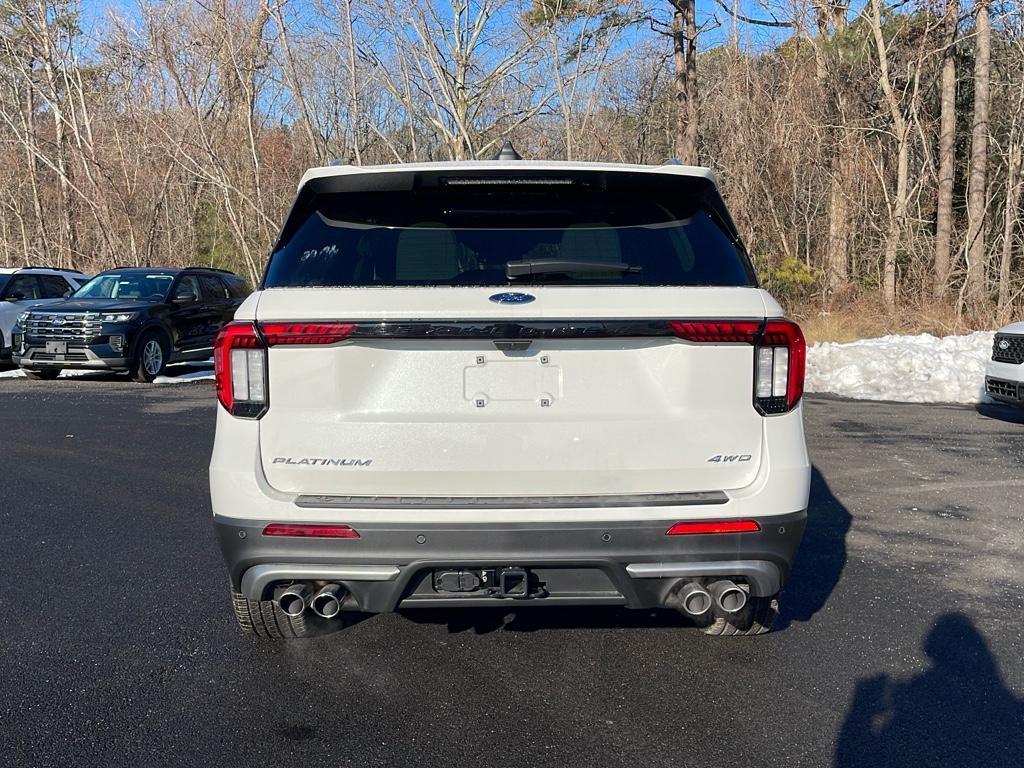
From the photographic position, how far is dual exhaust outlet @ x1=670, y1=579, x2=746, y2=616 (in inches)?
123

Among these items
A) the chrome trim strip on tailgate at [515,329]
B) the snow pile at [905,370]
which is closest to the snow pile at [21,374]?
the snow pile at [905,370]

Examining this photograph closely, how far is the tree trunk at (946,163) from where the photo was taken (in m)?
18.3

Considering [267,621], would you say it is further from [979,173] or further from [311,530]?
[979,173]

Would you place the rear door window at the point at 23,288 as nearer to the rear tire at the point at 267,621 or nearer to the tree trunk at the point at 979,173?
the rear tire at the point at 267,621

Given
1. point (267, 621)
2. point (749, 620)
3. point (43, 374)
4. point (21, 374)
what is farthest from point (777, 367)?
point (21, 374)

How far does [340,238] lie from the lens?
3.34 m

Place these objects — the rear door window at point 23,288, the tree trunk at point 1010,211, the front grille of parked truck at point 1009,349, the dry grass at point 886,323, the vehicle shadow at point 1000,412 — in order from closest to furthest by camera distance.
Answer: the front grille of parked truck at point 1009,349
the vehicle shadow at point 1000,412
the rear door window at point 23,288
the dry grass at point 886,323
the tree trunk at point 1010,211

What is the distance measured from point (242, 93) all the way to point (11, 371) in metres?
11.1

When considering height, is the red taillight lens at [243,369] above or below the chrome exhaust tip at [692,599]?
above

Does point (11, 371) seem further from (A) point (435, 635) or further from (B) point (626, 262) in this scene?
(B) point (626, 262)

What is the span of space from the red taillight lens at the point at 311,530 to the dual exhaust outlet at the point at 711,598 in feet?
3.83

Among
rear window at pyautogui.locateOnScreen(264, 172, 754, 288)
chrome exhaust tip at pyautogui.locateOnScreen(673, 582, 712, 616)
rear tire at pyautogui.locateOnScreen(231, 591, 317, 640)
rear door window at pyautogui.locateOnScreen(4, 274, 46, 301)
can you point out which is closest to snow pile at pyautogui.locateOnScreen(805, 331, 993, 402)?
rear window at pyautogui.locateOnScreen(264, 172, 754, 288)

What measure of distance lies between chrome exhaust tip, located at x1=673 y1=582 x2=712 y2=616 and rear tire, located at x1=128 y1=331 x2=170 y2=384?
11845 millimetres

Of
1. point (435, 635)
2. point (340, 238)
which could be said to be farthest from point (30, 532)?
point (340, 238)
